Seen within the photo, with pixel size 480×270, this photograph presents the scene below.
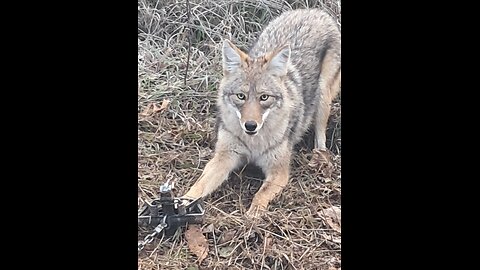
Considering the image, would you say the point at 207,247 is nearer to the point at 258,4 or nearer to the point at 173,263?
the point at 173,263

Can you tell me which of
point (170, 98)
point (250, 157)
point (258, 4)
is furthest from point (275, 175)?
point (258, 4)

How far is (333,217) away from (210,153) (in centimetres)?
58

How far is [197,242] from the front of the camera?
2.68 m

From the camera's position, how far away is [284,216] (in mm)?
2730

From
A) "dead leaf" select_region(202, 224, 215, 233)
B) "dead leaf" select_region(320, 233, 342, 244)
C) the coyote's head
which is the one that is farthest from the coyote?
"dead leaf" select_region(320, 233, 342, 244)

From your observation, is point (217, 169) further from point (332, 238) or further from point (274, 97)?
point (332, 238)

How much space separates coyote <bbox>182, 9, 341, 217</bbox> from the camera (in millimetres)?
2750

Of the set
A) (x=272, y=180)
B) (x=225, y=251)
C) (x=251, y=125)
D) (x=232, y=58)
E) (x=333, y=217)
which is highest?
(x=232, y=58)

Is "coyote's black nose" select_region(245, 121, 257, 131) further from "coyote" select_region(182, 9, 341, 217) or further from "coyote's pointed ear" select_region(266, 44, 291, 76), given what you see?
"coyote's pointed ear" select_region(266, 44, 291, 76)

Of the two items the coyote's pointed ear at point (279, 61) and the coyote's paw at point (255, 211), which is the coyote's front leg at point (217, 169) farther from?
the coyote's pointed ear at point (279, 61)

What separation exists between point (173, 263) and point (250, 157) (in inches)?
21.3

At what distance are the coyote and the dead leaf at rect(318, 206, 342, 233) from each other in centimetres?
22

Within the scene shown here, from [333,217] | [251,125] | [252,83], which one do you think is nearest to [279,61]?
[252,83]

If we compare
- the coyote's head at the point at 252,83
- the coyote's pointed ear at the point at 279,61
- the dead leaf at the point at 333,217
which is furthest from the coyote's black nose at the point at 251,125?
the dead leaf at the point at 333,217
